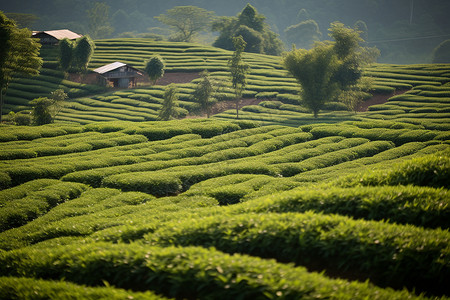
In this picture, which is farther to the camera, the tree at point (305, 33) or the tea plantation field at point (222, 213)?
the tree at point (305, 33)

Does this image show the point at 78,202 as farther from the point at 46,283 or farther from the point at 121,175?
the point at 46,283

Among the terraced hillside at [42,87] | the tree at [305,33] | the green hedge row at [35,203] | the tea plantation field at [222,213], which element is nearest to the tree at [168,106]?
the tea plantation field at [222,213]

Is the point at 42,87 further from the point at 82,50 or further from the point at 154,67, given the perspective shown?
the point at 154,67

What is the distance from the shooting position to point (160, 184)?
76.1ft

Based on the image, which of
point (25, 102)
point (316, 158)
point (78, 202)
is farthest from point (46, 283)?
point (25, 102)

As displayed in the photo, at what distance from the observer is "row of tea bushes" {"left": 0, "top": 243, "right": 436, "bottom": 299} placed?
27.1 feet

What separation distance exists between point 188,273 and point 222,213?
479 cm

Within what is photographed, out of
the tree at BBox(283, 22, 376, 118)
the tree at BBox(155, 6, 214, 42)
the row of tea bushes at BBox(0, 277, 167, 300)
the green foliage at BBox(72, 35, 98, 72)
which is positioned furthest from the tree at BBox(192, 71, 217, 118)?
the tree at BBox(155, 6, 214, 42)

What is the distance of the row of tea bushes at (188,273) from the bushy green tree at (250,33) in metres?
106

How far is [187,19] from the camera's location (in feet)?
476

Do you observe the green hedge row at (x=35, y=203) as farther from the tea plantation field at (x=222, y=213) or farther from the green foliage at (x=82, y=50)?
the green foliage at (x=82, y=50)

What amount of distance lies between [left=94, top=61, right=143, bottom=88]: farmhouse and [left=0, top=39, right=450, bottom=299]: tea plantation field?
40.9 metres

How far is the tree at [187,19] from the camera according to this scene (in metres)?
142

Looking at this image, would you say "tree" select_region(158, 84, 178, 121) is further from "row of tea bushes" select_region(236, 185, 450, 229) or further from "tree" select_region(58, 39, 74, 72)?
"row of tea bushes" select_region(236, 185, 450, 229)
